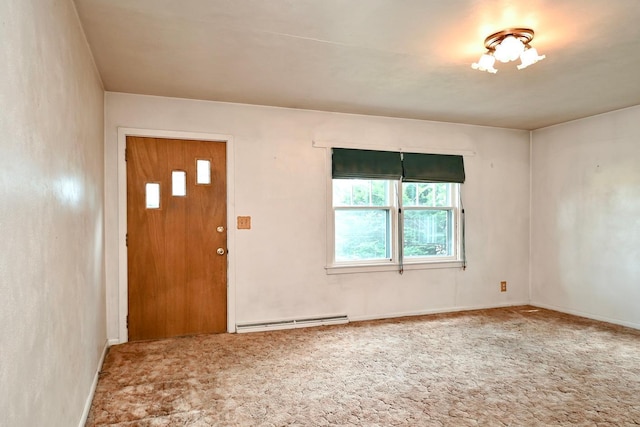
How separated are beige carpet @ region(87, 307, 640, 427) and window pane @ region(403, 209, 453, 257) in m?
1.03

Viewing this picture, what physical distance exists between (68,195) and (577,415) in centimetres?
320

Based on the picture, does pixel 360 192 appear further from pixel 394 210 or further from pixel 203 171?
pixel 203 171

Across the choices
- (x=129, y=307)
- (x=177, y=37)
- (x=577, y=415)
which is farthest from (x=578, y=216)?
(x=129, y=307)

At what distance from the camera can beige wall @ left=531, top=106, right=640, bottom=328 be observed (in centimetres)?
436

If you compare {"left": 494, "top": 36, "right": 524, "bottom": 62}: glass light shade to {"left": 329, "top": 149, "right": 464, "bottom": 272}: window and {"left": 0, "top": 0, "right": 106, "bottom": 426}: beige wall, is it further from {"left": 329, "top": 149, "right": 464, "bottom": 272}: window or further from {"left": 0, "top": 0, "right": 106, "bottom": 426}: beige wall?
{"left": 0, "top": 0, "right": 106, "bottom": 426}: beige wall

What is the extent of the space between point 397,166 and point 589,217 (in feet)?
7.87

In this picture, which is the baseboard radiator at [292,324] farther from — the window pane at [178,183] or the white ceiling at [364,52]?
the white ceiling at [364,52]

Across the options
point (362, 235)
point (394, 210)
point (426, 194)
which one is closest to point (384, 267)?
point (362, 235)

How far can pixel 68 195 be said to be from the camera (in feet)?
6.62

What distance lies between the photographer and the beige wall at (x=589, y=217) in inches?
171

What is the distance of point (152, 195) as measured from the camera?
12.7 feet

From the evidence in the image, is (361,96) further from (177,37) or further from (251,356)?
(251,356)

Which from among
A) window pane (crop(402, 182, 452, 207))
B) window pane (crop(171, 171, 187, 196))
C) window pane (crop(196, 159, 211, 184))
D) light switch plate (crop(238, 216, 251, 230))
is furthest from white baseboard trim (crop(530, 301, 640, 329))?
window pane (crop(171, 171, 187, 196))

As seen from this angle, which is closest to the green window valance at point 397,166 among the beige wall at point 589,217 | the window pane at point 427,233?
the window pane at point 427,233
